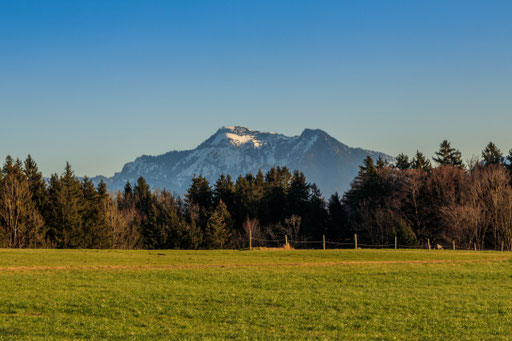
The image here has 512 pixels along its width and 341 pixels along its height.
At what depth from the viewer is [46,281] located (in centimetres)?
3022

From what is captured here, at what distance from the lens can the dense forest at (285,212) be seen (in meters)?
93.9

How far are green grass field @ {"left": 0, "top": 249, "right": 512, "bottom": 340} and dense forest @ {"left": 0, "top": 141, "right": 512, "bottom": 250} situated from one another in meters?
54.7

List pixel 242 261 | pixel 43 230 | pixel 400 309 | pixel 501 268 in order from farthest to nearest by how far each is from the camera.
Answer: pixel 43 230
pixel 242 261
pixel 501 268
pixel 400 309

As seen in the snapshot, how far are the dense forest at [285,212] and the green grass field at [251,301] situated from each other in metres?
54.7

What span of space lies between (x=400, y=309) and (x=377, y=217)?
86.6 metres

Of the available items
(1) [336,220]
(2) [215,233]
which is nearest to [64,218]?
(2) [215,233]

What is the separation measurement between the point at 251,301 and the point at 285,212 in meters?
106

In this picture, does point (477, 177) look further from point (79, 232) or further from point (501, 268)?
point (79, 232)

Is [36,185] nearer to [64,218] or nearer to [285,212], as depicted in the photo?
[64,218]

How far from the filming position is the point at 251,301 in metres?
24.7

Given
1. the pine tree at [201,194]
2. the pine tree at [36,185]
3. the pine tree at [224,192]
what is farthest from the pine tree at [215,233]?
the pine tree at [36,185]

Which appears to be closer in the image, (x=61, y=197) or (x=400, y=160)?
(x=61, y=197)

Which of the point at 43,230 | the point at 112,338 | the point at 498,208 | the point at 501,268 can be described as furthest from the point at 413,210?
the point at 112,338

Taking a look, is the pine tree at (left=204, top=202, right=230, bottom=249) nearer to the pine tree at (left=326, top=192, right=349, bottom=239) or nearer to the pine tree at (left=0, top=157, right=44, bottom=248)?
the pine tree at (left=326, top=192, right=349, bottom=239)
